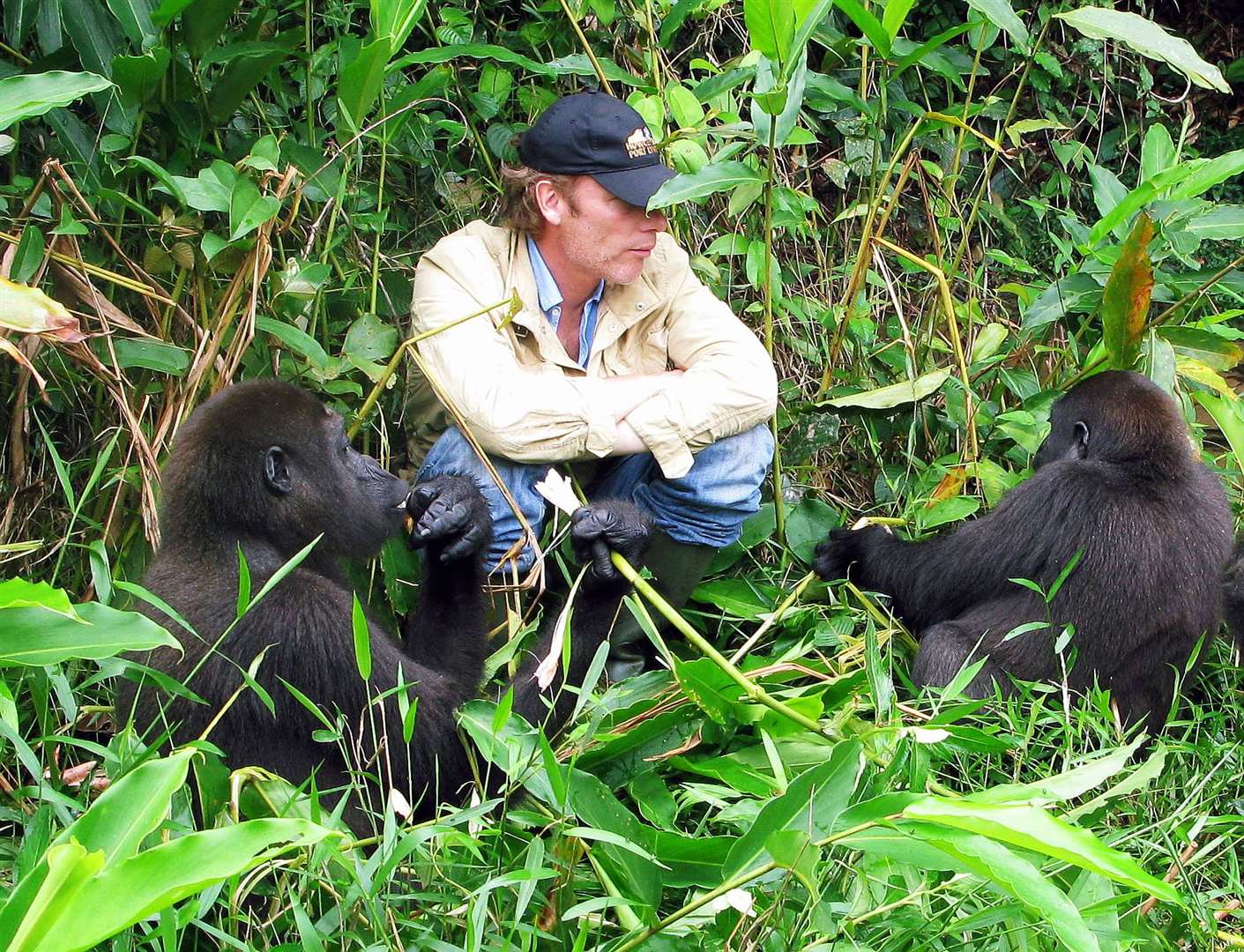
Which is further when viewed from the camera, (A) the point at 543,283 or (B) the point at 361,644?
(A) the point at 543,283

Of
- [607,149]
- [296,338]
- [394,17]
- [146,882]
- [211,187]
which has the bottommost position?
[296,338]

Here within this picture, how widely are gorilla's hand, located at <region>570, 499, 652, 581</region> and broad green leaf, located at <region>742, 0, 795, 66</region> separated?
133 centimetres

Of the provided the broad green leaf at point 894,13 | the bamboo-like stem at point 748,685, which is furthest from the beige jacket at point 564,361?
the broad green leaf at point 894,13

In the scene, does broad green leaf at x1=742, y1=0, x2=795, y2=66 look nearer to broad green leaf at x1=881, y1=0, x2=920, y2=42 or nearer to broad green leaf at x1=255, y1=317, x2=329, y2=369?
broad green leaf at x1=881, y1=0, x2=920, y2=42

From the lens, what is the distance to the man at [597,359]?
4004mm

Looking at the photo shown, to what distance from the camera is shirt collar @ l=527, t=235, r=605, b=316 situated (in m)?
4.37

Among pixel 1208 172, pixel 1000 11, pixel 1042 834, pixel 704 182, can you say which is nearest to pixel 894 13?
pixel 1000 11

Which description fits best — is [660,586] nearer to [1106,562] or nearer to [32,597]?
[1106,562]

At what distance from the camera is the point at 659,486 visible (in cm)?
423

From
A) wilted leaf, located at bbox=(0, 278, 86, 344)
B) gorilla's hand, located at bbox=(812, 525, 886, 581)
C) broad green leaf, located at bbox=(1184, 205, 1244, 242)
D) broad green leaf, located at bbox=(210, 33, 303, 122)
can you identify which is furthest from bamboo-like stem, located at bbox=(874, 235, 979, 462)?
wilted leaf, located at bbox=(0, 278, 86, 344)

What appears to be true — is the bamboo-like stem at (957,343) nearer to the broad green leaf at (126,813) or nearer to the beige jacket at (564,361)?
the beige jacket at (564,361)

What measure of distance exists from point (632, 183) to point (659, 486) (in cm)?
96

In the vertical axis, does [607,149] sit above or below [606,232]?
above

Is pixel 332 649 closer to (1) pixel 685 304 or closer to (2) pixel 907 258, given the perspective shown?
(1) pixel 685 304
